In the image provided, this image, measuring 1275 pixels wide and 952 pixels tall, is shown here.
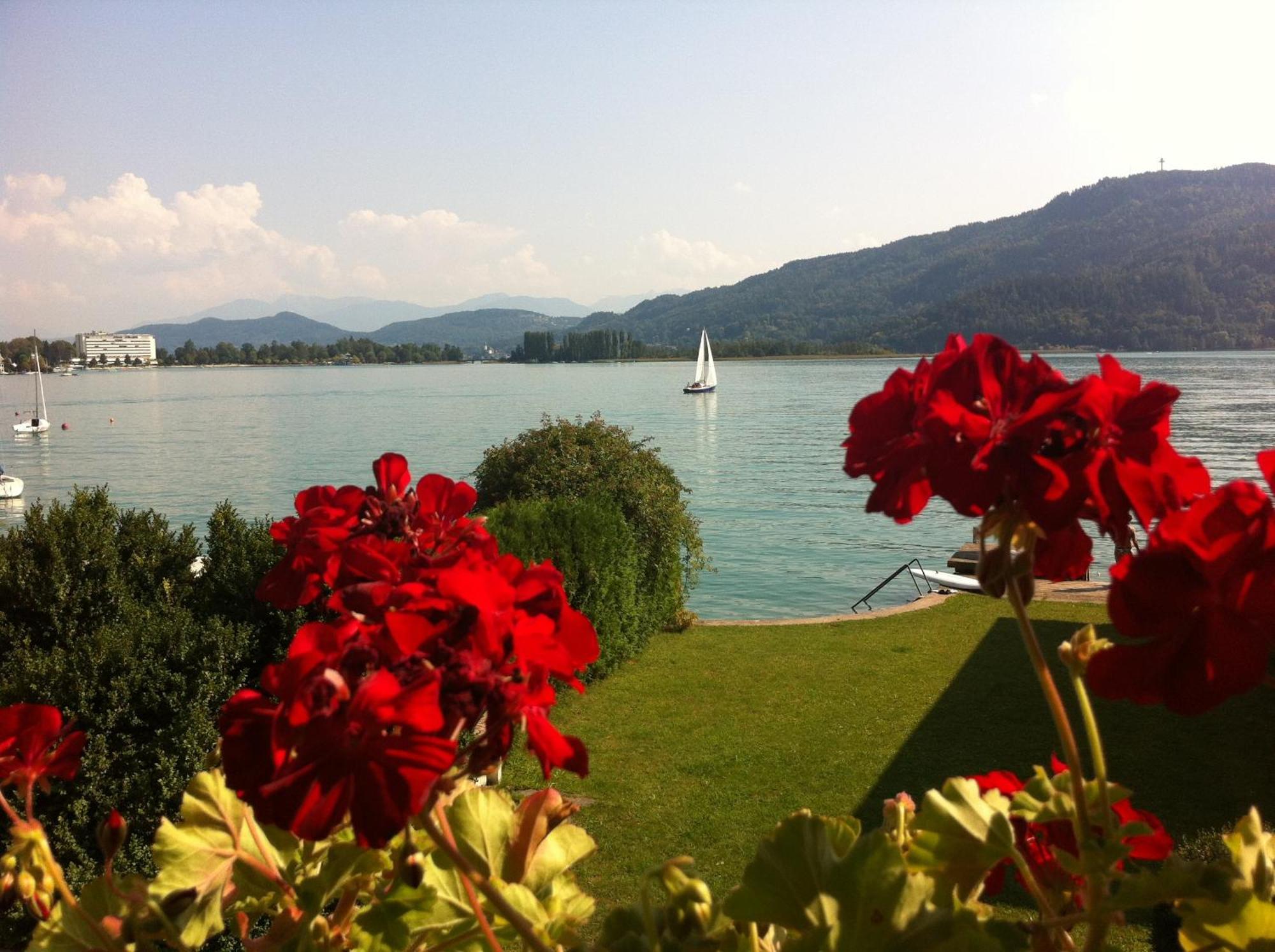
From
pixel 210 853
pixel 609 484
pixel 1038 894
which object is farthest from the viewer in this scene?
pixel 609 484

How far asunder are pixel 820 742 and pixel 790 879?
836 cm

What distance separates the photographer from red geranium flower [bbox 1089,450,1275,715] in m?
0.60

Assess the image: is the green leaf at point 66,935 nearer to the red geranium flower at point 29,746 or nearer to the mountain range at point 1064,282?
the red geranium flower at point 29,746

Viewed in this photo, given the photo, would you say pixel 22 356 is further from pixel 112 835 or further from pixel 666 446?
pixel 112 835

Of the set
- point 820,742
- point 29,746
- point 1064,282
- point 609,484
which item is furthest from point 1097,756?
point 1064,282

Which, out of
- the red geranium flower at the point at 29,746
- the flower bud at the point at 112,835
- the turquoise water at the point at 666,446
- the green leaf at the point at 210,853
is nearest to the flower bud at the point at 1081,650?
the green leaf at the point at 210,853

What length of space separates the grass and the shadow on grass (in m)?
0.02

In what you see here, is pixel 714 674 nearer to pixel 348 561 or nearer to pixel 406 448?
pixel 348 561

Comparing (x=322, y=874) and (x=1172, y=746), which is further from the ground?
(x=322, y=874)

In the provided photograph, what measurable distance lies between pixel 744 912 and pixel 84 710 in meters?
4.44

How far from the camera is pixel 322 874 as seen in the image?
902mm

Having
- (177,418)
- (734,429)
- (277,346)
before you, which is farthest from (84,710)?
(277,346)

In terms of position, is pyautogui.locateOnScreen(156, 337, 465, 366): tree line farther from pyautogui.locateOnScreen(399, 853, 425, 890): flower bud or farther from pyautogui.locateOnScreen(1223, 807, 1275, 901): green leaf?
pyautogui.locateOnScreen(1223, 807, 1275, 901): green leaf

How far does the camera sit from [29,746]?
110 centimetres
